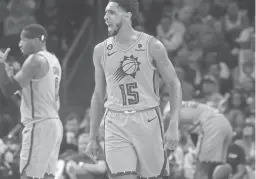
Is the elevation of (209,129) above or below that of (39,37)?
below

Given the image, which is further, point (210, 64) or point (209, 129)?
point (210, 64)

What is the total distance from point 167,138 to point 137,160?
361 millimetres

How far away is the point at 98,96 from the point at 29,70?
4.84 feet

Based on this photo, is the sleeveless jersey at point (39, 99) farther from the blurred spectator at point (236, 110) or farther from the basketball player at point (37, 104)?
the blurred spectator at point (236, 110)

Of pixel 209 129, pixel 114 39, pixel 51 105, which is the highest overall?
pixel 114 39

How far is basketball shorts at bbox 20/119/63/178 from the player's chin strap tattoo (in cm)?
45

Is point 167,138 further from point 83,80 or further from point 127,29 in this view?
point 83,80

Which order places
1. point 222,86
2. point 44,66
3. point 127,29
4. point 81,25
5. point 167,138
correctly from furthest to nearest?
point 81,25 < point 222,86 < point 44,66 < point 127,29 < point 167,138

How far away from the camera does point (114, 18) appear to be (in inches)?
210

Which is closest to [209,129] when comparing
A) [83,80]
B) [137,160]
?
[137,160]

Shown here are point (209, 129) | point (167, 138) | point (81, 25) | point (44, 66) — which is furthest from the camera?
point (81, 25)

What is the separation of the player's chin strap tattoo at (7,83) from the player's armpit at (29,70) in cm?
8

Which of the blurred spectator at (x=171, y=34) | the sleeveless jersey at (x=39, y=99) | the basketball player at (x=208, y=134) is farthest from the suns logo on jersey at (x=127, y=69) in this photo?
the blurred spectator at (x=171, y=34)

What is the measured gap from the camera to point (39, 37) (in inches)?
272
